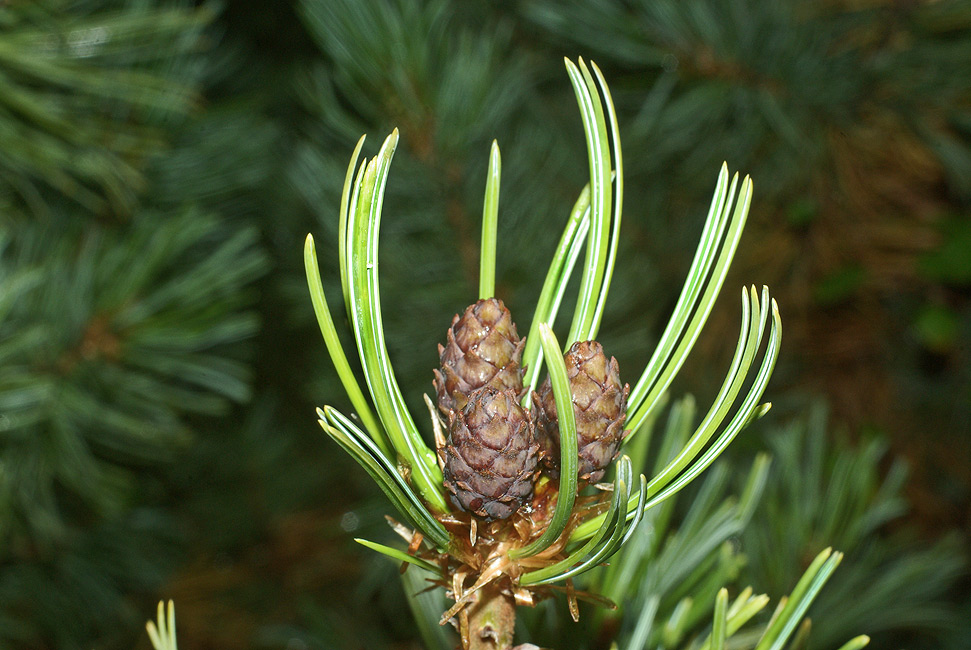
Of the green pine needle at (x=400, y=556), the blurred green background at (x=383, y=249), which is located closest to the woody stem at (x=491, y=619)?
the green pine needle at (x=400, y=556)

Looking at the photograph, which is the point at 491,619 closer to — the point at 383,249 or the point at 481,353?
the point at 481,353

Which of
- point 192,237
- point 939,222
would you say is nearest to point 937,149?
point 939,222

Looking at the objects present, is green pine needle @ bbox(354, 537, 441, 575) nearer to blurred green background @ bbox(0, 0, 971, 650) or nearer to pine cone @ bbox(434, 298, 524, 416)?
pine cone @ bbox(434, 298, 524, 416)

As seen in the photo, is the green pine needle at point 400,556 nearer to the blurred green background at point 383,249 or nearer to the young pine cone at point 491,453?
the young pine cone at point 491,453

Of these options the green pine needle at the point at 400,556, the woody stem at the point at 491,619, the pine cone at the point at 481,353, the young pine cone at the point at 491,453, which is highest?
the pine cone at the point at 481,353

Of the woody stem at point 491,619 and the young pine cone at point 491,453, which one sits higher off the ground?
the young pine cone at point 491,453

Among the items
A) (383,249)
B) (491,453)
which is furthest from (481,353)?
(383,249)

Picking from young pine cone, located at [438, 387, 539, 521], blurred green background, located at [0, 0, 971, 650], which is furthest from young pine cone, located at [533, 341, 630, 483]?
blurred green background, located at [0, 0, 971, 650]
